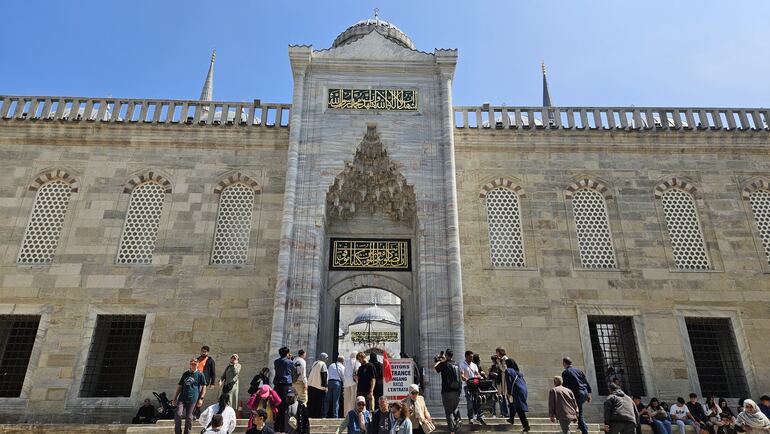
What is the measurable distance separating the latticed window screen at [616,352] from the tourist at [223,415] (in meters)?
7.36

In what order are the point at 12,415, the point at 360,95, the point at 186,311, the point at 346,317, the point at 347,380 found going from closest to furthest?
the point at 347,380, the point at 12,415, the point at 186,311, the point at 360,95, the point at 346,317

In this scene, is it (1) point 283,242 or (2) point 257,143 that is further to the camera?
(2) point 257,143

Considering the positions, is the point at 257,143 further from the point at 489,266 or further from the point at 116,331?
the point at 489,266

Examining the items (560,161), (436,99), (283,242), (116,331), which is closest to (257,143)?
(283,242)

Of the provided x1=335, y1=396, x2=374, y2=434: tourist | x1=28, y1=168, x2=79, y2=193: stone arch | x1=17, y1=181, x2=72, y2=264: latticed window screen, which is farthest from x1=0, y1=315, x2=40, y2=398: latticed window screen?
x1=335, y1=396, x2=374, y2=434: tourist

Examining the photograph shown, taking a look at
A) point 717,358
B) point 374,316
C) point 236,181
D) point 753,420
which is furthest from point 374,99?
point 374,316


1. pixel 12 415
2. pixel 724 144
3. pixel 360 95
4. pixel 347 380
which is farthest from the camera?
pixel 724 144

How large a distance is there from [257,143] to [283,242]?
3.28 m

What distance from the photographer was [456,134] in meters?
12.4

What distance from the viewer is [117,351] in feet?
36.4

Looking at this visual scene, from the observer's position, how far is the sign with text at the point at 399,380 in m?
8.01

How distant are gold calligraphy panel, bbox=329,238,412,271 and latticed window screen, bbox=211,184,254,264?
1.90 meters

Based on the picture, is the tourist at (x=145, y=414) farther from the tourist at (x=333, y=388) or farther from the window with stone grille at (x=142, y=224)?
the tourist at (x=333, y=388)

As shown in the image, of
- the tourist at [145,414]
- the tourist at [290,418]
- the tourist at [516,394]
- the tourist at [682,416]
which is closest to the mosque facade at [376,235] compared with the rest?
the tourist at [145,414]
